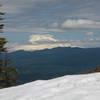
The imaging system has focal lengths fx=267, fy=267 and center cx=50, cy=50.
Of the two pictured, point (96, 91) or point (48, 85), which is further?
point (48, 85)

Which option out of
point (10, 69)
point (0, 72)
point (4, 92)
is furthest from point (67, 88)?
point (10, 69)

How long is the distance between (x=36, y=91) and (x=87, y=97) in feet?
5.95

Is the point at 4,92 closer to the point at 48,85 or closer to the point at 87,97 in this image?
the point at 48,85

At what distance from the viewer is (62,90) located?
742cm

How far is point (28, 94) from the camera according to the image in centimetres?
752

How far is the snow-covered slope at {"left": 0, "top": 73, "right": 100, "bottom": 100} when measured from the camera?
22.2 feet

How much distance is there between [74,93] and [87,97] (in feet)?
1.74

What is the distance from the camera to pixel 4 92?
8.62 meters

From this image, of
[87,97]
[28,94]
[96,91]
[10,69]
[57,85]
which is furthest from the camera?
[10,69]

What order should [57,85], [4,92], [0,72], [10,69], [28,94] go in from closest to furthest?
[28,94]
[57,85]
[4,92]
[0,72]
[10,69]

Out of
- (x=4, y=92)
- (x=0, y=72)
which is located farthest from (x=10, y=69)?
(x=4, y=92)

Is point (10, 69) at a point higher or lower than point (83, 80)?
lower

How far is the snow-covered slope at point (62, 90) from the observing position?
6781 mm

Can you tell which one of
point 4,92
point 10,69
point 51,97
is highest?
point 51,97
